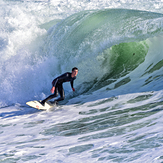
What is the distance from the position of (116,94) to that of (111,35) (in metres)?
3.05

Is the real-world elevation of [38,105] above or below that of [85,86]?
below

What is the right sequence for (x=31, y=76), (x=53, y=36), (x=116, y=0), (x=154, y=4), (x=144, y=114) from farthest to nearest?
(x=116, y=0) < (x=154, y=4) < (x=53, y=36) < (x=31, y=76) < (x=144, y=114)

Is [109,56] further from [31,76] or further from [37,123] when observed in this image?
[37,123]

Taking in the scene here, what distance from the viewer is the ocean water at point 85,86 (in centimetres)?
365

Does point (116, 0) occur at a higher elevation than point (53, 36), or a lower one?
higher

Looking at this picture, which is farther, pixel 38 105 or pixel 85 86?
pixel 85 86

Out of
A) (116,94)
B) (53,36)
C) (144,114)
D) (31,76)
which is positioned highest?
(53,36)

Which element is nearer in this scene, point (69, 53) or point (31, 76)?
point (31, 76)

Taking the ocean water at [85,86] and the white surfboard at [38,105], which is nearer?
the ocean water at [85,86]

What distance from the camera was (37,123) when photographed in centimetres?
539

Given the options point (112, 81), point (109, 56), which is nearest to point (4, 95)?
point (112, 81)

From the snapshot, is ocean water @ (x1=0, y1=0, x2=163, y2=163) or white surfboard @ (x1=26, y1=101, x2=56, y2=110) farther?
white surfboard @ (x1=26, y1=101, x2=56, y2=110)

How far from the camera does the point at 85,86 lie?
8.62 meters

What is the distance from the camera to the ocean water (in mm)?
3648
